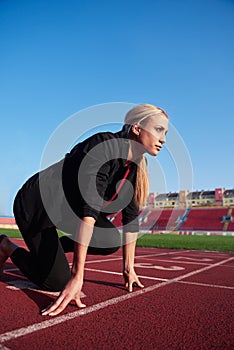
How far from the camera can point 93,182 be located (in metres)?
2.44

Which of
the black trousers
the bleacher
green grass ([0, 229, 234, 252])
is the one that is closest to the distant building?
the bleacher

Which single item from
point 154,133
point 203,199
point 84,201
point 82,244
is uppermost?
point 154,133

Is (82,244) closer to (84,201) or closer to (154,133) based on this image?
(84,201)

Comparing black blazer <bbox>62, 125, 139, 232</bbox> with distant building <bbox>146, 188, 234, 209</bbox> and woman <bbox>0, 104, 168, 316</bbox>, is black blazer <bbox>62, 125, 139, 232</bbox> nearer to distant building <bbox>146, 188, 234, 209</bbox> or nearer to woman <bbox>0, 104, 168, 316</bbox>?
woman <bbox>0, 104, 168, 316</bbox>

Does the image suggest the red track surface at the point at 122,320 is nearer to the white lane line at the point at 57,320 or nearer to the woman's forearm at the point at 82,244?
the white lane line at the point at 57,320

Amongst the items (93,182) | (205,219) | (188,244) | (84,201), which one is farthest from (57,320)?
(205,219)

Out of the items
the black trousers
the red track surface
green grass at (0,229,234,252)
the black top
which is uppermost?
the black top

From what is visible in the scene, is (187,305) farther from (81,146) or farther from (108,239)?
(81,146)

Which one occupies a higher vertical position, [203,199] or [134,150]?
[134,150]

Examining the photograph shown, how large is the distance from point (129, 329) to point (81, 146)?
5.18 ft

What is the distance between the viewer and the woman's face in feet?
8.75

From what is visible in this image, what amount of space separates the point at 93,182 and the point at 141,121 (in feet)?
2.46

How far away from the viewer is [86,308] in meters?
2.58

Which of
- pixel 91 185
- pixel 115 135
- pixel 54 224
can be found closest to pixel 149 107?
pixel 115 135
